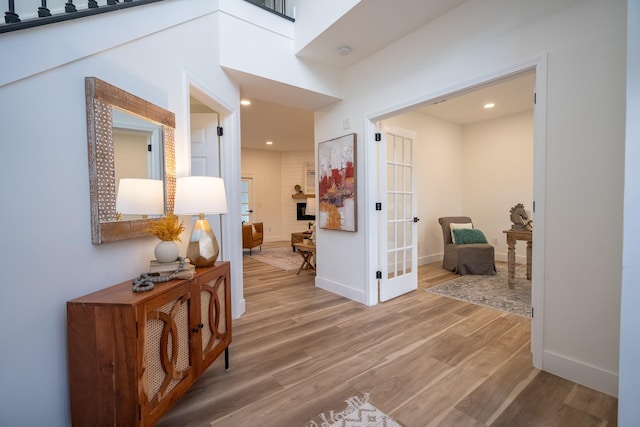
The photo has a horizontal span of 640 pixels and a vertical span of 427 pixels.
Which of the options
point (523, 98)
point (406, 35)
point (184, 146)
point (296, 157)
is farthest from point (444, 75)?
point (296, 157)

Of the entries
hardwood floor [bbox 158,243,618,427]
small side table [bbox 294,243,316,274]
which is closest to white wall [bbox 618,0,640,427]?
hardwood floor [bbox 158,243,618,427]

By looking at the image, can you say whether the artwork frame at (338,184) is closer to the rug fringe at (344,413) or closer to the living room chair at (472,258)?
the rug fringe at (344,413)

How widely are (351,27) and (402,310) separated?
282cm

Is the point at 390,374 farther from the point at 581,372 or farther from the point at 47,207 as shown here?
the point at 47,207

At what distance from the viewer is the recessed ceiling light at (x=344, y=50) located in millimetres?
2773

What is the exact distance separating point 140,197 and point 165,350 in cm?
87

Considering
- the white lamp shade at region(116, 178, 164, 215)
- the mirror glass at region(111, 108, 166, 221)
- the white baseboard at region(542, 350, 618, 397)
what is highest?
the mirror glass at region(111, 108, 166, 221)

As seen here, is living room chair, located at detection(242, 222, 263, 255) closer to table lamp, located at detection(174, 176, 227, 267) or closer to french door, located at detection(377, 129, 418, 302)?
→ french door, located at detection(377, 129, 418, 302)

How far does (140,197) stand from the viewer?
1606mm

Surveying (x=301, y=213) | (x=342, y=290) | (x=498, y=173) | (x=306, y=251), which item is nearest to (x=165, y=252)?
(x=342, y=290)

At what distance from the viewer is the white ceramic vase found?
153cm

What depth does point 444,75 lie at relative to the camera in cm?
232

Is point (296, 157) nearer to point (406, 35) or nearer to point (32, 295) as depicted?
point (406, 35)

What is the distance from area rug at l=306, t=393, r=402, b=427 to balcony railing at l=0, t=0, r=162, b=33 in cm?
221
